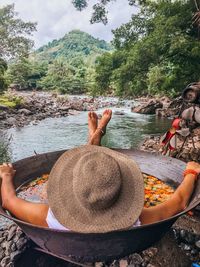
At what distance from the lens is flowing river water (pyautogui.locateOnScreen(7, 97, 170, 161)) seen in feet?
30.5

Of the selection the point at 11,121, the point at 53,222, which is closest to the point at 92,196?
the point at 53,222

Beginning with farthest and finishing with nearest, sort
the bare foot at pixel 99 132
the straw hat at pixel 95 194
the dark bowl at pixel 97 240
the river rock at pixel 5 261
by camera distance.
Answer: the bare foot at pixel 99 132
the river rock at pixel 5 261
the dark bowl at pixel 97 240
the straw hat at pixel 95 194

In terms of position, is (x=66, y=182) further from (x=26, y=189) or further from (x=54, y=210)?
(x=26, y=189)

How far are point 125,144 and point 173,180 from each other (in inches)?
254

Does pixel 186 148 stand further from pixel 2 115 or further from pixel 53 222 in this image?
pixel 2 115

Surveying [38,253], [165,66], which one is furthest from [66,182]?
[165,66]

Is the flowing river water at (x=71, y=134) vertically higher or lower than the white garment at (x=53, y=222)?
lower

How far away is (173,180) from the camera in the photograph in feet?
10.3

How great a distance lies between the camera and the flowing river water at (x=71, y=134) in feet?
30.5

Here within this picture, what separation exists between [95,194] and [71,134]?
991 cm

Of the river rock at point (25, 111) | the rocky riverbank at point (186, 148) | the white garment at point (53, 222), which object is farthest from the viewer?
the river rock at point (25, 111)

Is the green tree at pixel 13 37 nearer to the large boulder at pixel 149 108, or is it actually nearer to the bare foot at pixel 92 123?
the large boulder at pixel 149 108

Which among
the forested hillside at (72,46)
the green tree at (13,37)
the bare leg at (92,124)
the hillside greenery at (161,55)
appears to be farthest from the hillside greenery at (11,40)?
the forested hillside at (72,46)

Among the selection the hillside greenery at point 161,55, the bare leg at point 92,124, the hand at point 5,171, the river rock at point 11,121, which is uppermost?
the hillside greenery at point 161,55
